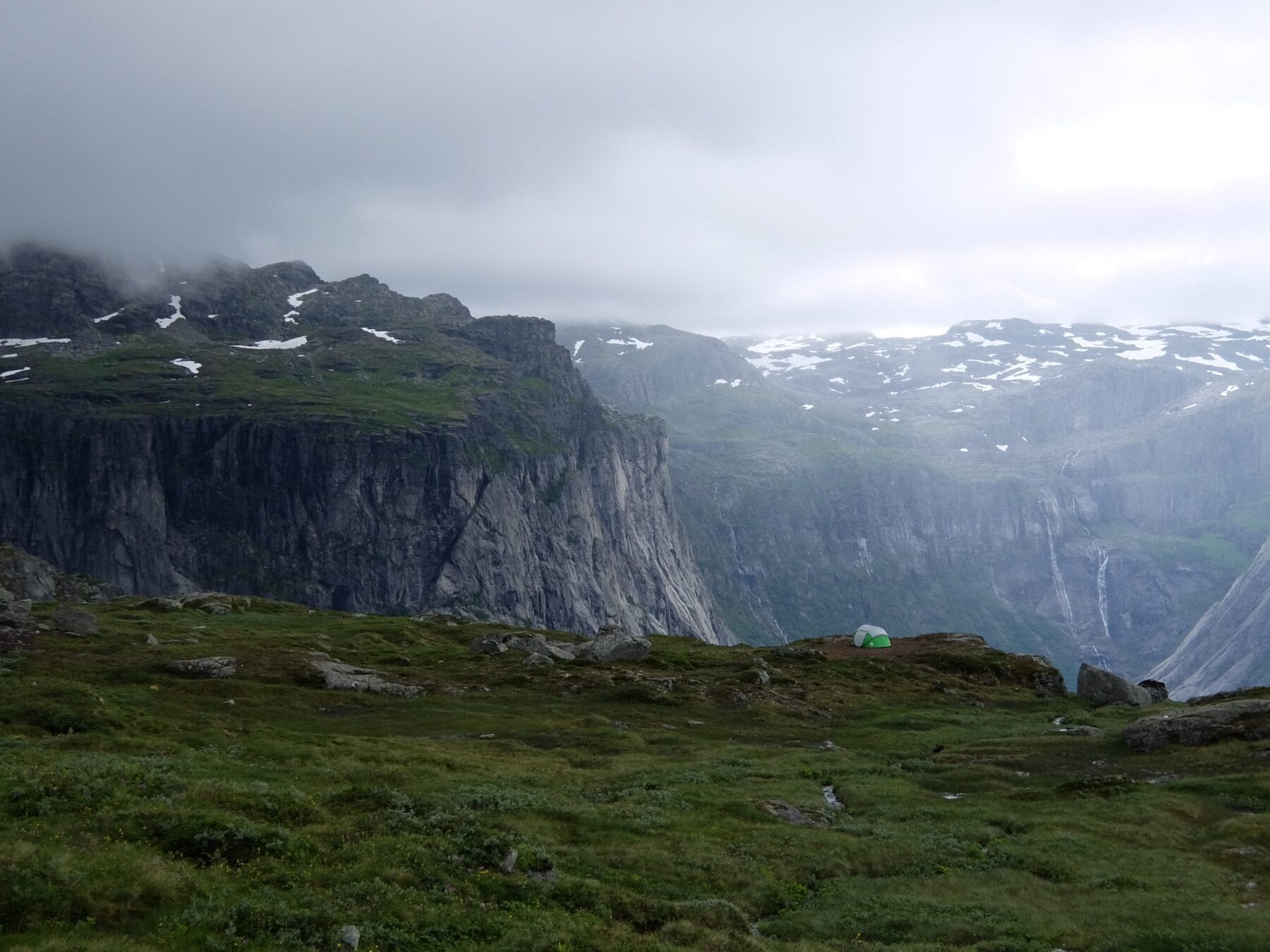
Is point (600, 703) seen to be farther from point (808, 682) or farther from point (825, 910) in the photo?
point (825, 910)

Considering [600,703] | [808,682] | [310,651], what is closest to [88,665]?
[310,651]

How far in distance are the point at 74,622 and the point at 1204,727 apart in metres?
88.3

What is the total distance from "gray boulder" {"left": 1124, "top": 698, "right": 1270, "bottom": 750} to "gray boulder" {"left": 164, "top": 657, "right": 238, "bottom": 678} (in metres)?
66.6

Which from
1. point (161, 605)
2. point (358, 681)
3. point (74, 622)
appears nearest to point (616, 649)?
point (358, 681)

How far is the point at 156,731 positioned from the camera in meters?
48.2

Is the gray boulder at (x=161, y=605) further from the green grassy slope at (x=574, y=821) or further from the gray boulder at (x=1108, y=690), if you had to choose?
the gray boulder at (x=1108, y=690)

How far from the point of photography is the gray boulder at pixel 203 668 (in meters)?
67.4

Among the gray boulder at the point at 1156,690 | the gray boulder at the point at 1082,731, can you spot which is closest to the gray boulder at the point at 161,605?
the gray boulder at the point at 1082,731

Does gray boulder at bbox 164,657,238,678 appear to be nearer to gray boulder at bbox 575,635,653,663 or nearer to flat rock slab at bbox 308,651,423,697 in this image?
flat rock slab at bbox 308,651,423,697

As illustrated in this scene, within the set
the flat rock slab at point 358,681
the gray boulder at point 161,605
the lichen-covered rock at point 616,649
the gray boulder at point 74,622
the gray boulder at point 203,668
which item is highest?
the gray boulder at point 74,622

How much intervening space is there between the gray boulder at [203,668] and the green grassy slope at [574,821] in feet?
4.80

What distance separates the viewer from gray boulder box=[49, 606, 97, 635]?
75.9m

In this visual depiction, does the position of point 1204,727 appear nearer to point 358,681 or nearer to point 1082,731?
point 1082,731

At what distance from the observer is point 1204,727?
5978 centimetres
